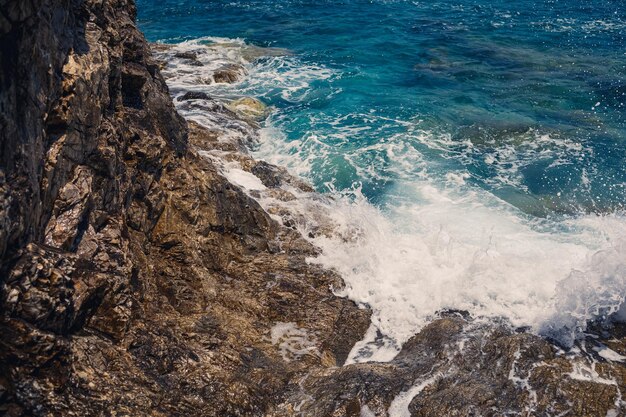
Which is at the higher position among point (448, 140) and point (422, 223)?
point (448, 140)

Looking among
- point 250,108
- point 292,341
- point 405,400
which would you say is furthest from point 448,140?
point 405,400

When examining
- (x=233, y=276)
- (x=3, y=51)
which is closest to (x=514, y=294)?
(x=233, y=276)

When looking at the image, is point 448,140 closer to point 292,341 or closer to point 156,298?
point 292,341

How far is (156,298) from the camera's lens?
30.9 feet

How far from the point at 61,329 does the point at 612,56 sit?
103 ft

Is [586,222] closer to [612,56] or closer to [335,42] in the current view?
[612,56]

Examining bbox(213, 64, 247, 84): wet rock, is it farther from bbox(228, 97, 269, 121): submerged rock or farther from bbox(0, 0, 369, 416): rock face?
bbox(0, 0, 369, 416): rock face

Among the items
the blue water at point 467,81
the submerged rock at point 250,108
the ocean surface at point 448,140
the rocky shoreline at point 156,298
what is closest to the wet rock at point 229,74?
the ocean surface at point 448,140

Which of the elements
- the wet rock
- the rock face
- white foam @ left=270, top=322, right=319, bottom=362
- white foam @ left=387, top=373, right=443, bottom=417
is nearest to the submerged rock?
the wet rock

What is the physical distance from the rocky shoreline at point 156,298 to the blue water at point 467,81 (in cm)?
791

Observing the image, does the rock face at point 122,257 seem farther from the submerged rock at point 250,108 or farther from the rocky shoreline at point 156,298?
the submerged rock at point 250,108

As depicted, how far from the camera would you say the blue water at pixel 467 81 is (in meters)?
19.6

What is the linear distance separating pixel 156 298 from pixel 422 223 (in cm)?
955

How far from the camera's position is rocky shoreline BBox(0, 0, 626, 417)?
650cm
